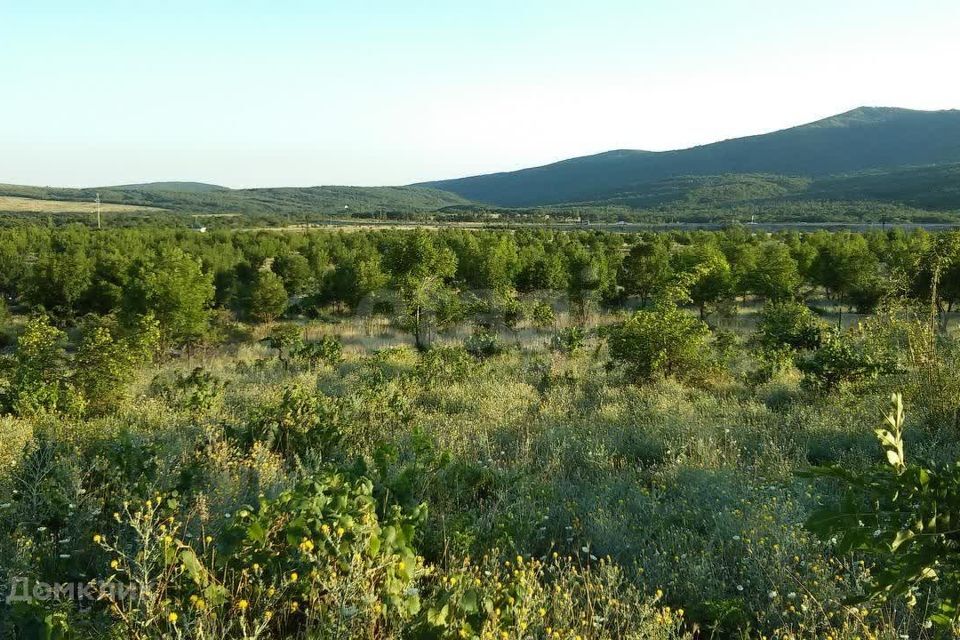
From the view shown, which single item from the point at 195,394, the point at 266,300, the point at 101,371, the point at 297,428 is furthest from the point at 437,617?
the point at 266,300

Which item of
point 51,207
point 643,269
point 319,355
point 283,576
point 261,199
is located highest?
point 261,199

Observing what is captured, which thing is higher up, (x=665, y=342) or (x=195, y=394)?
(x=665, y=342)

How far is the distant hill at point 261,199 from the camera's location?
140 m

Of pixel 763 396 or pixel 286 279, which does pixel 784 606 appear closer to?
pixel 763 396

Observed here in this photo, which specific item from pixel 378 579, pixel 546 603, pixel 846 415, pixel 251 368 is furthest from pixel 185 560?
pixel 251 368

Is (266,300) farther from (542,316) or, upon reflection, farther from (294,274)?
(542,316)

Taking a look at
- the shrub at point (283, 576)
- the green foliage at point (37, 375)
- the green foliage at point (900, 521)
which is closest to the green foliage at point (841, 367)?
the green foliage at point (900, 521)

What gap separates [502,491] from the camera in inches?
181

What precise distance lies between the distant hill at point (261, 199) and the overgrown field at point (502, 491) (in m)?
128

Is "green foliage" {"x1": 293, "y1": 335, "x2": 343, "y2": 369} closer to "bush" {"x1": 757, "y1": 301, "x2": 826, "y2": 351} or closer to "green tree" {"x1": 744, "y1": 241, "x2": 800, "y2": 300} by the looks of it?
"bush" {"x1": 757, "y1": 301, "x2": 826, "y2": 351}

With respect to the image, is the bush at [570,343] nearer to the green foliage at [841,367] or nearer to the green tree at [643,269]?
the green foliage at [841,367]

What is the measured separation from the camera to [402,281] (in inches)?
811

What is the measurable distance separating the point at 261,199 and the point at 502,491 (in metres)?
180

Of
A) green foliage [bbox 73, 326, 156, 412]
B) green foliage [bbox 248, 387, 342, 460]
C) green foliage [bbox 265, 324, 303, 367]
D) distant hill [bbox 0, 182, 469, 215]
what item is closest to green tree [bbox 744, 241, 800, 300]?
green foliage [bbox 265, 324, 303, 367]
